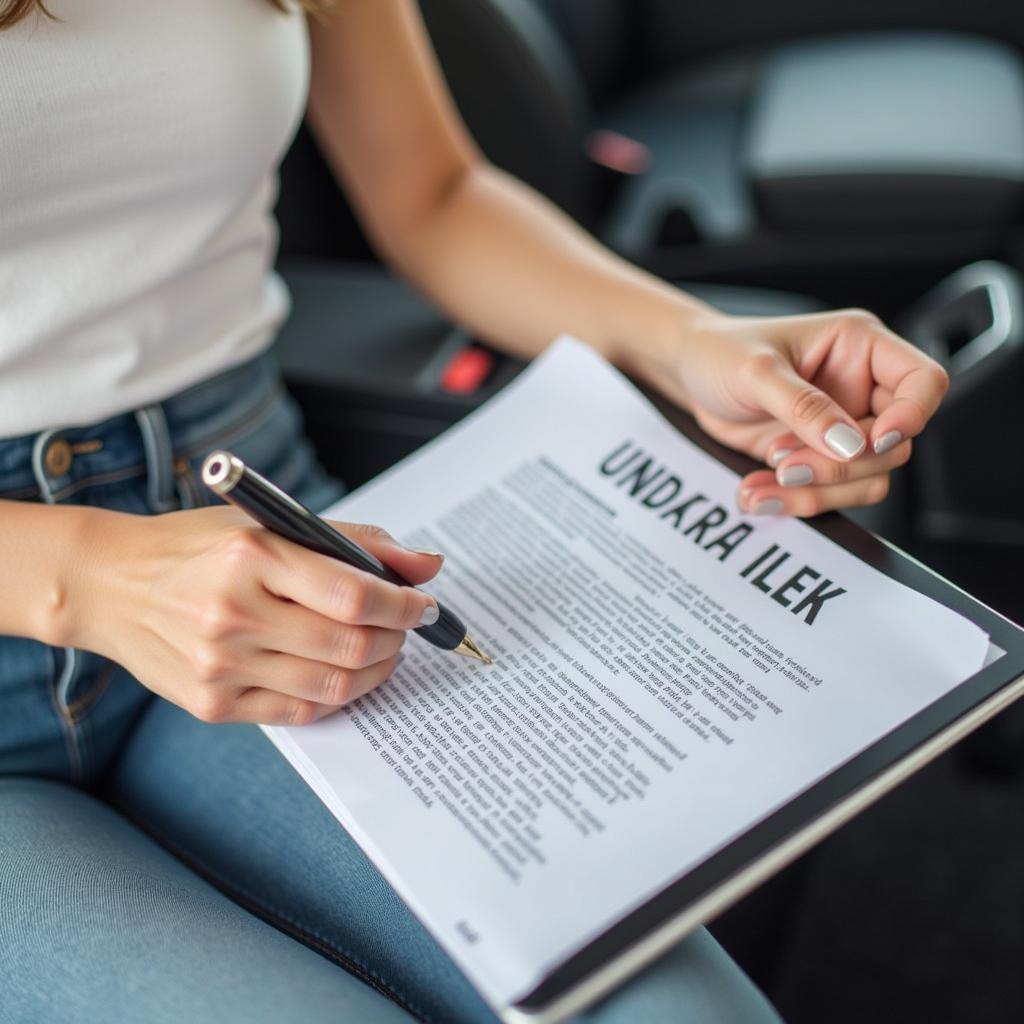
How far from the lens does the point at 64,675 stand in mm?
606

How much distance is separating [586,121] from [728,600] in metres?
0.98

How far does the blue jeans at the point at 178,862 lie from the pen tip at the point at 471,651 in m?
0.12

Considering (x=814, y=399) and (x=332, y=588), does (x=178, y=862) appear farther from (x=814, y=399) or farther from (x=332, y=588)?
(x=814, y=399)

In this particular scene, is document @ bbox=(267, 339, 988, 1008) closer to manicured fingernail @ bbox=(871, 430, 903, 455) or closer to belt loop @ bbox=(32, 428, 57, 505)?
manicured fingernail @ bbox=(871, 430, 903, 455)

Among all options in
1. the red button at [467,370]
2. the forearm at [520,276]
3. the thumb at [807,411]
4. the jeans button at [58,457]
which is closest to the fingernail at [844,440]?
the thumb at [807,411]

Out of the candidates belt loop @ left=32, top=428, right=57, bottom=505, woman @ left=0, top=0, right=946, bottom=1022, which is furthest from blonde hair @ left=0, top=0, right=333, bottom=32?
belt loop @ left=32, top=428, right=57, bottom=505

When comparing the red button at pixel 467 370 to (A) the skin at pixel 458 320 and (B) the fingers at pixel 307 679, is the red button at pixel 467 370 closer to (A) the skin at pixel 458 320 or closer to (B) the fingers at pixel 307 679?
(A) the skin at pixel 458 320

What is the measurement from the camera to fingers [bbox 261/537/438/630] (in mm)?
463

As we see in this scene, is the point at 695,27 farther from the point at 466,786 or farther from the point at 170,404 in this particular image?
the point at 466,786

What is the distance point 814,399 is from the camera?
551 millimetres

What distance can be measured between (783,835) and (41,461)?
43cm

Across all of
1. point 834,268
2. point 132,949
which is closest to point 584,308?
point 132,949

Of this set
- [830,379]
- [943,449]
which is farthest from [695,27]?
[830,379]

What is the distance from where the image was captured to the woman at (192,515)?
0.49 metres
